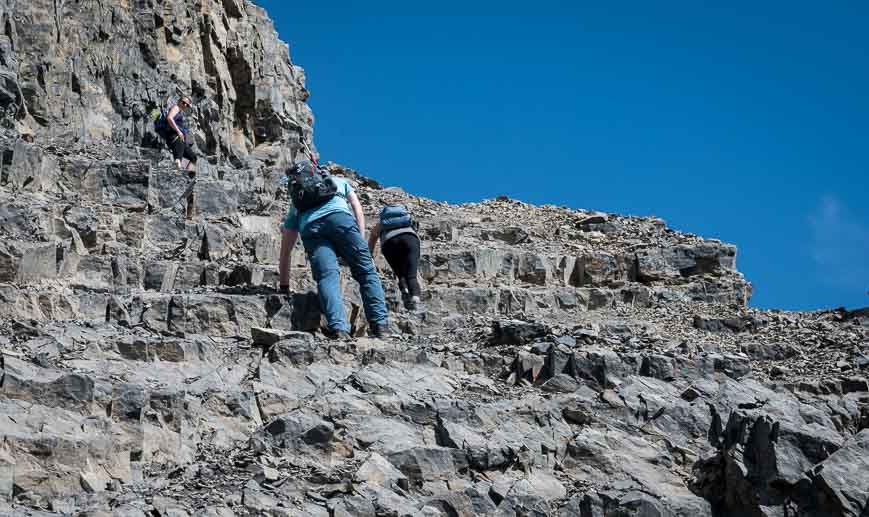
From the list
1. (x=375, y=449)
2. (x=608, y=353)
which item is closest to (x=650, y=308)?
(x=608, y=353)

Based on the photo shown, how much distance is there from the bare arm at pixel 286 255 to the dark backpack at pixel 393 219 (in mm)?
2001

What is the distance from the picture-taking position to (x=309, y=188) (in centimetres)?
1320

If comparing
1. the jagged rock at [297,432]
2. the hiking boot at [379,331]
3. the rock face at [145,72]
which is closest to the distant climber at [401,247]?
the hiking boot at [379,331]

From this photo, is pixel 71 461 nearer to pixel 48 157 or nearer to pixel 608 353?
pixel 608 353

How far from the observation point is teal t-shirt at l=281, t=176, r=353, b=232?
1327 centimetres

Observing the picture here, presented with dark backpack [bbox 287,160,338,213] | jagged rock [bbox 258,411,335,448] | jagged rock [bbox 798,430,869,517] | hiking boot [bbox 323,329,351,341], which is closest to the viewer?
jagged rock [bbox 798,430,869,517]

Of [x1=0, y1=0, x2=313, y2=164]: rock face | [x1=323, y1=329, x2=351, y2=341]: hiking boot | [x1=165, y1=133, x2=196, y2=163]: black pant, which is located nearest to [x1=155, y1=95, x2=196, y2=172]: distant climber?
[x1=165, y1=133, x2=196, y2=163]: black pant

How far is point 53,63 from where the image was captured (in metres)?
21.6

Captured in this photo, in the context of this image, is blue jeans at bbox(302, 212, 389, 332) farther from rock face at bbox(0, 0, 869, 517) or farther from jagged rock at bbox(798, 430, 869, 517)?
jagged rock at bbox(798, 430, 869, 517)

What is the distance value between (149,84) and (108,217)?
23.5 ft

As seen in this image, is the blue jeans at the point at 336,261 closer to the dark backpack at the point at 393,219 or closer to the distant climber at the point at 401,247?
the distant climber at the point at 401,247

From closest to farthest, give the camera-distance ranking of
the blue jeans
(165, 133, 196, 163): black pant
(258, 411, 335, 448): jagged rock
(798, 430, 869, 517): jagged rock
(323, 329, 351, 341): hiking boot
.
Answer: (798, 430, 869, 517): jagged rock, (258, 411, 335, 448): jagged rock, (323, 329, 351, 341): hiking boot, the blue jeans, (165, 133, 196, 163): black pant

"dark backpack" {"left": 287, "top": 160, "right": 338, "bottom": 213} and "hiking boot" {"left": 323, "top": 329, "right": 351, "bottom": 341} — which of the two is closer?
"hiking boot" {"left": 323, "top": 329, "right": 351, "bottom": 341}

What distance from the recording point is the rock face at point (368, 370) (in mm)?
9180
